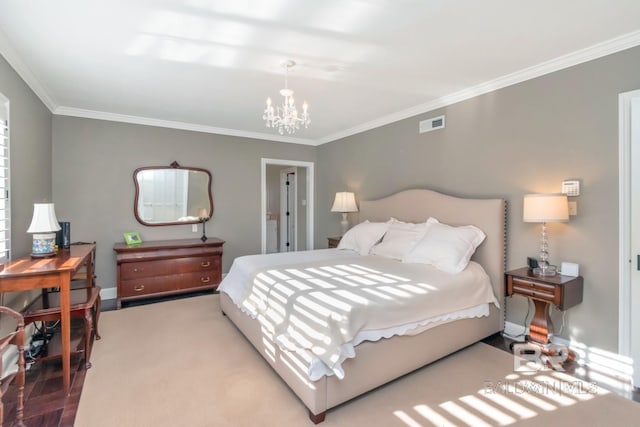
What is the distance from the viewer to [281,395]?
83.7 inches

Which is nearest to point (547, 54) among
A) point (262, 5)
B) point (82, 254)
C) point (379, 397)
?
point (262, 5)

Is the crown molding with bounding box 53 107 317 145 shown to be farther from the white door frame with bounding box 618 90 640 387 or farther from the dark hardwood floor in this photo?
the white door frame with bounding box 618 90 640 387

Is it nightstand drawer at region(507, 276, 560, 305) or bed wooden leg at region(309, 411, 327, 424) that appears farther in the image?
nightstand drawer at region(507, 276, 560, 305)

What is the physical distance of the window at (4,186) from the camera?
2369mm

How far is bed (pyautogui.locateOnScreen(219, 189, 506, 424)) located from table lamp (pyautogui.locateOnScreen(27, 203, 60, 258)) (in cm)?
156

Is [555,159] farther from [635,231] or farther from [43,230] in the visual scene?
[43,230]

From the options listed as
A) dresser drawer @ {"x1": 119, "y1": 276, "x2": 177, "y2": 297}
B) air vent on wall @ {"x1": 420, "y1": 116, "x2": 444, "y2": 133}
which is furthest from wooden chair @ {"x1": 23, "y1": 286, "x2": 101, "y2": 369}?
air vent on wall @ {"x1": 420, "y1": 116, "x2": 444, "y2": 133}

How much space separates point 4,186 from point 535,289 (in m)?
4.34

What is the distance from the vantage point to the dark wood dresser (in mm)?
3943

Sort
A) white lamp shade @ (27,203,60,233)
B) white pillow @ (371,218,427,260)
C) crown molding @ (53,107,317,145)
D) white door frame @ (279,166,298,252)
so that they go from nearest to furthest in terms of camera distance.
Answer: white lamp shade @ (27,203,60,233), white pillow @ (371,218,427,260), crown molding @ (53,107,317,145), white door frame @ (279,166,298,252)

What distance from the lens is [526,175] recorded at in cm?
295

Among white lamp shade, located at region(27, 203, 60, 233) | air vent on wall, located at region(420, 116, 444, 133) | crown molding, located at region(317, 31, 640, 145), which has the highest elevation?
crown molding, located at region(317, 31, 640, 145)

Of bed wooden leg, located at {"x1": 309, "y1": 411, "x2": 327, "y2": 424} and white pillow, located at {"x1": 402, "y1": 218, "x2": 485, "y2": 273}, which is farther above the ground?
white pillow, located at {"x1": 402, "y1": 218, "x2": 485, "y2": 273}

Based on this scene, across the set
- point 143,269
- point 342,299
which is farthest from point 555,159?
point 143,269
